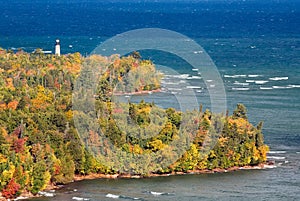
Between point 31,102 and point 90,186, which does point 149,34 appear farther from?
point 90,186

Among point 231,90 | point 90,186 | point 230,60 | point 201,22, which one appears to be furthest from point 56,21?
point 90,186

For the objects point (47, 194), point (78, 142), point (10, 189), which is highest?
point (78, 142)

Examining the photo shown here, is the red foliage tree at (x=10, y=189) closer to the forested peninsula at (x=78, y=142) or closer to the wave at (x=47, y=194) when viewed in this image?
the forested peninsula at (x=78, y=142)

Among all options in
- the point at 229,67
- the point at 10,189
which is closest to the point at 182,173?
the point at 10,189

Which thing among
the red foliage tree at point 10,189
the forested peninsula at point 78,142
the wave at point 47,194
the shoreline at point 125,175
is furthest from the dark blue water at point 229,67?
the red foliage tree at point 10,189

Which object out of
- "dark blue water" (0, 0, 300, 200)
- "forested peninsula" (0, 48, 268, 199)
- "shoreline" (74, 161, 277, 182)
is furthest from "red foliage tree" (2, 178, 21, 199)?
"shoreline" (74, 161, 277, 182)

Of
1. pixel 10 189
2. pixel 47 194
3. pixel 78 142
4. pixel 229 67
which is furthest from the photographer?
pixel 229 67

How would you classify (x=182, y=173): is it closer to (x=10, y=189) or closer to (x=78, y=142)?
(x=78, y=142)

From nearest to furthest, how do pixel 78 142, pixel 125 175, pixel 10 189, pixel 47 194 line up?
pixel 10 189 → pixel 47 194 → pixel 125 175 → pixel 78 142
